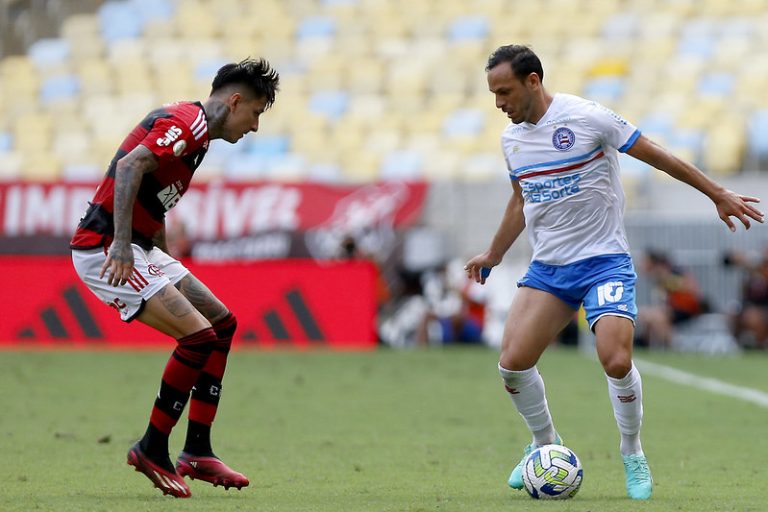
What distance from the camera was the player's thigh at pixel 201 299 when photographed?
Result: 7677 millimetres

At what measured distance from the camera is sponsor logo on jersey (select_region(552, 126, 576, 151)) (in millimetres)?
7406

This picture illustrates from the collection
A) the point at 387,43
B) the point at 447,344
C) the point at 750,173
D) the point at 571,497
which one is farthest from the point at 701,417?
the point at 387,43

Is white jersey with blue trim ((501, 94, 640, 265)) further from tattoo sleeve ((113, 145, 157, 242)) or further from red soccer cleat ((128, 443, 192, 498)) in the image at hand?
red soccer cleat ((128, 443, 192, 498))

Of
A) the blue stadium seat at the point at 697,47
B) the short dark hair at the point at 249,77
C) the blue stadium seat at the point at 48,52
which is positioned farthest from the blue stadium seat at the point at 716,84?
the short dark hair at the point at 249,77

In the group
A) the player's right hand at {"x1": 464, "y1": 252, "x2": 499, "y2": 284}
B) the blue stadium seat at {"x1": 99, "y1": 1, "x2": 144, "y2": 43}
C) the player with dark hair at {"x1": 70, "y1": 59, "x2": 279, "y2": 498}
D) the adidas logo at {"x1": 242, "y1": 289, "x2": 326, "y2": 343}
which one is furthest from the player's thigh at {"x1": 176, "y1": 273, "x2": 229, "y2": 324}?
the blue stadium seat at {"x1": 99, "y1": 1, "x2": 144, "y2": 43}

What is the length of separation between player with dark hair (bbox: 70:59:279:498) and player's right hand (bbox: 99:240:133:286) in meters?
0.16

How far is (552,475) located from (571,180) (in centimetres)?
153

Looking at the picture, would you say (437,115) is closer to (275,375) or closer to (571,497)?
(275,375)

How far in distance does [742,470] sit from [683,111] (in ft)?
59.3

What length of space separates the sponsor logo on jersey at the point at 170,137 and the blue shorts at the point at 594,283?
202cm

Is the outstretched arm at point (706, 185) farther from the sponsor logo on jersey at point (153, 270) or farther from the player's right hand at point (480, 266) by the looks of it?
the sponsor logo on jersey at point (153, 270)

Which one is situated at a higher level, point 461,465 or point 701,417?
point 461,465

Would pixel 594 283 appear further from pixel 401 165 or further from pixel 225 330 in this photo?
pixel 401 165

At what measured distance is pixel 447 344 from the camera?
22.7m
